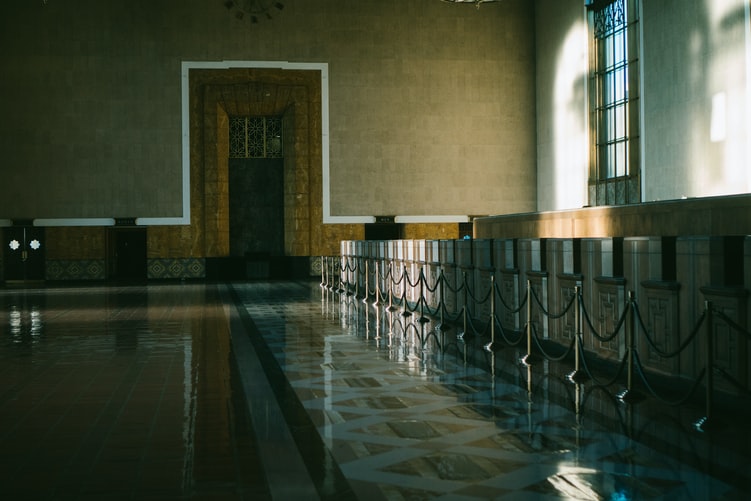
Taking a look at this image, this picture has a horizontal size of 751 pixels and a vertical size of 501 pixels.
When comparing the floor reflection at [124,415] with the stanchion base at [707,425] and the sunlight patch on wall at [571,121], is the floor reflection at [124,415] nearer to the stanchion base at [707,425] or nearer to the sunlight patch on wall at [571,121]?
the stanchion base at [707,425]

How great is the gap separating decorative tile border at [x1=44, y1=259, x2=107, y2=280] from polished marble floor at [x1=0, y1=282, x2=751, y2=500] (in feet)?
58.5

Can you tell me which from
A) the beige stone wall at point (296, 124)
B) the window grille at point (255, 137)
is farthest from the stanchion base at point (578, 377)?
the window grille at point (255, 137)

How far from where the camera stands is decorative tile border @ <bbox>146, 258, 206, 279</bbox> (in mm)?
27250

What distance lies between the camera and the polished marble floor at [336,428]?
400cm

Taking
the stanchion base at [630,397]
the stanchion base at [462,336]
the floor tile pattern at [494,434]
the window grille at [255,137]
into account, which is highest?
the window grille at [255,137]

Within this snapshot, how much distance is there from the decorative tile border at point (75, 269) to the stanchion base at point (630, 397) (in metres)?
23.7

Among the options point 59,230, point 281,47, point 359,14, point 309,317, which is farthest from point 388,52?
point 309,317

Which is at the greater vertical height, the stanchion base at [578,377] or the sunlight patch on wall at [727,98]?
the sunlight patch on wall at [727,98]

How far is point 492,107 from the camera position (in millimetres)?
28375

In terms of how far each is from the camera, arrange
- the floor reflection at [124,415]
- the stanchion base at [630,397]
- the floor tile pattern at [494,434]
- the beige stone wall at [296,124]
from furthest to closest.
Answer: the beige stone wall at [296,124], the stanchion base at [630,397], the floor reflection at [124,415], the floor tile pattern at [494,434]

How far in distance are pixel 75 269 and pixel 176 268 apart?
10.8ft

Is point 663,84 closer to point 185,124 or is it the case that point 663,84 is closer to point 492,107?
point 492,107

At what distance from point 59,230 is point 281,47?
9449 millimetres

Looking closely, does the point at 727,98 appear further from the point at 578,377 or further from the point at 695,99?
the point at 578,377
